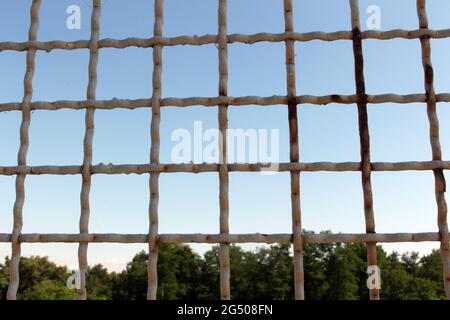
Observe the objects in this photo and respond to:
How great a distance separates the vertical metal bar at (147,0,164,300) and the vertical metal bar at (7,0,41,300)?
53cm

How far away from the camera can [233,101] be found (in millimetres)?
2178

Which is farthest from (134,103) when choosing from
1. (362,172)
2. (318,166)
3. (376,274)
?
(376,274)

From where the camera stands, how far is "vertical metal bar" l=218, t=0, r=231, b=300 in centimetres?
204

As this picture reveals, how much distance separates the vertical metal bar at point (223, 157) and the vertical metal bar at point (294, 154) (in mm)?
246

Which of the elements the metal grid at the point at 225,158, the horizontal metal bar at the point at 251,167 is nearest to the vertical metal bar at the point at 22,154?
the metal grid at the point at 225,158

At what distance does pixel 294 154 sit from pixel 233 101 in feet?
1.05

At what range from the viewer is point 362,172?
208 centimetres

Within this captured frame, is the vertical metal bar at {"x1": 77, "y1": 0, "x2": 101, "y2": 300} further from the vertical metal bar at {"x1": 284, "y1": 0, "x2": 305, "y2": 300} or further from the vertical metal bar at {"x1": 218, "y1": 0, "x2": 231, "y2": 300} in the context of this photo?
the vertical metal bar at {"x1": 284, "y1": 0, "x2": 305, "y2": 300}

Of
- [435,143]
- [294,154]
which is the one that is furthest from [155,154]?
[435,143]

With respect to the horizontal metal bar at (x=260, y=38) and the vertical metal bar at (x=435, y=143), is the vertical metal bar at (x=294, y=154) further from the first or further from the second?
the vertical metal bar at (x=435, y=143)

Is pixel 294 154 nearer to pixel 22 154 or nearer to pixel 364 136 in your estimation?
pixel 364 136
